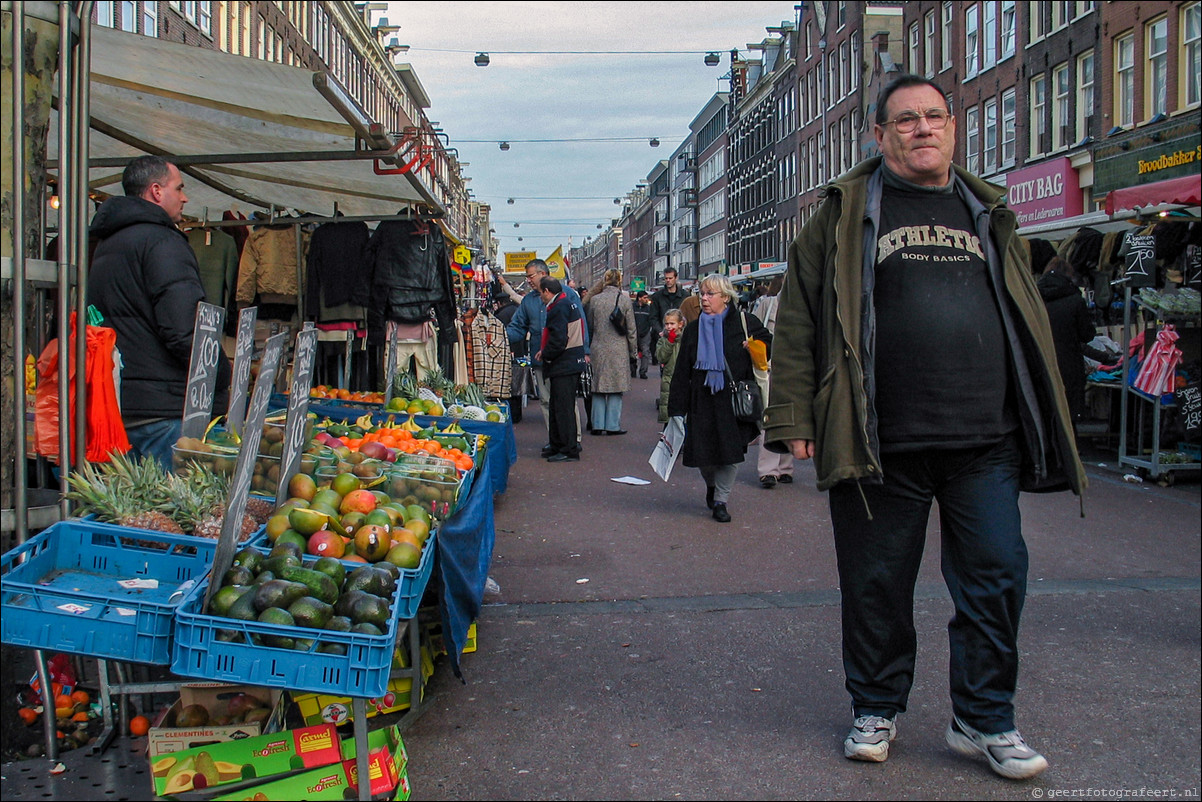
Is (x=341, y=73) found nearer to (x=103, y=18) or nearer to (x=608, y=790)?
(x=103, y=18)

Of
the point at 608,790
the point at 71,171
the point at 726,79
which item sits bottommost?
the point at 608,790

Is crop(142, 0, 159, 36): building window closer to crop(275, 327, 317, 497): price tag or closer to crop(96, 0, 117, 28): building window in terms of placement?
crop(96, 0, 117, 28): building window

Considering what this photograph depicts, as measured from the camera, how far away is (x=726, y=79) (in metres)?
82.3

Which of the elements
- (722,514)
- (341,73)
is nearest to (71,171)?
(722,514)

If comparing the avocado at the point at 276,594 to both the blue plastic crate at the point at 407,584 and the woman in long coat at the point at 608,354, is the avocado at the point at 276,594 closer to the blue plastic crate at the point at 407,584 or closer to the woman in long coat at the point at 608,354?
the blue plastic crate at the point at 407,584

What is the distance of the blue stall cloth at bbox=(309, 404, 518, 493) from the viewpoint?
787 centimetres

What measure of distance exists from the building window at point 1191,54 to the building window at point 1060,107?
16.4 feet

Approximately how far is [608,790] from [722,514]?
4.49 metres

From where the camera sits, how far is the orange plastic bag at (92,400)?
13.1ft

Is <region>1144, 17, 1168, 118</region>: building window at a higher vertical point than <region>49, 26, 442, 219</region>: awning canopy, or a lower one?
higher

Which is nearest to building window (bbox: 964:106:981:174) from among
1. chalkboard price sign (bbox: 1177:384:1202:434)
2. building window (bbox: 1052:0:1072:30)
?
building window (bbox: 1052:0:1072:30)

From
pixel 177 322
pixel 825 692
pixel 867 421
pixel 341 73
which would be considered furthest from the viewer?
pixel 341 73

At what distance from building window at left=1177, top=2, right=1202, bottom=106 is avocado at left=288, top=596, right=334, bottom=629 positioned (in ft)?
76.3

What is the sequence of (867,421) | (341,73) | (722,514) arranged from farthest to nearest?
(341,73) < (722,514) < (867,421)
